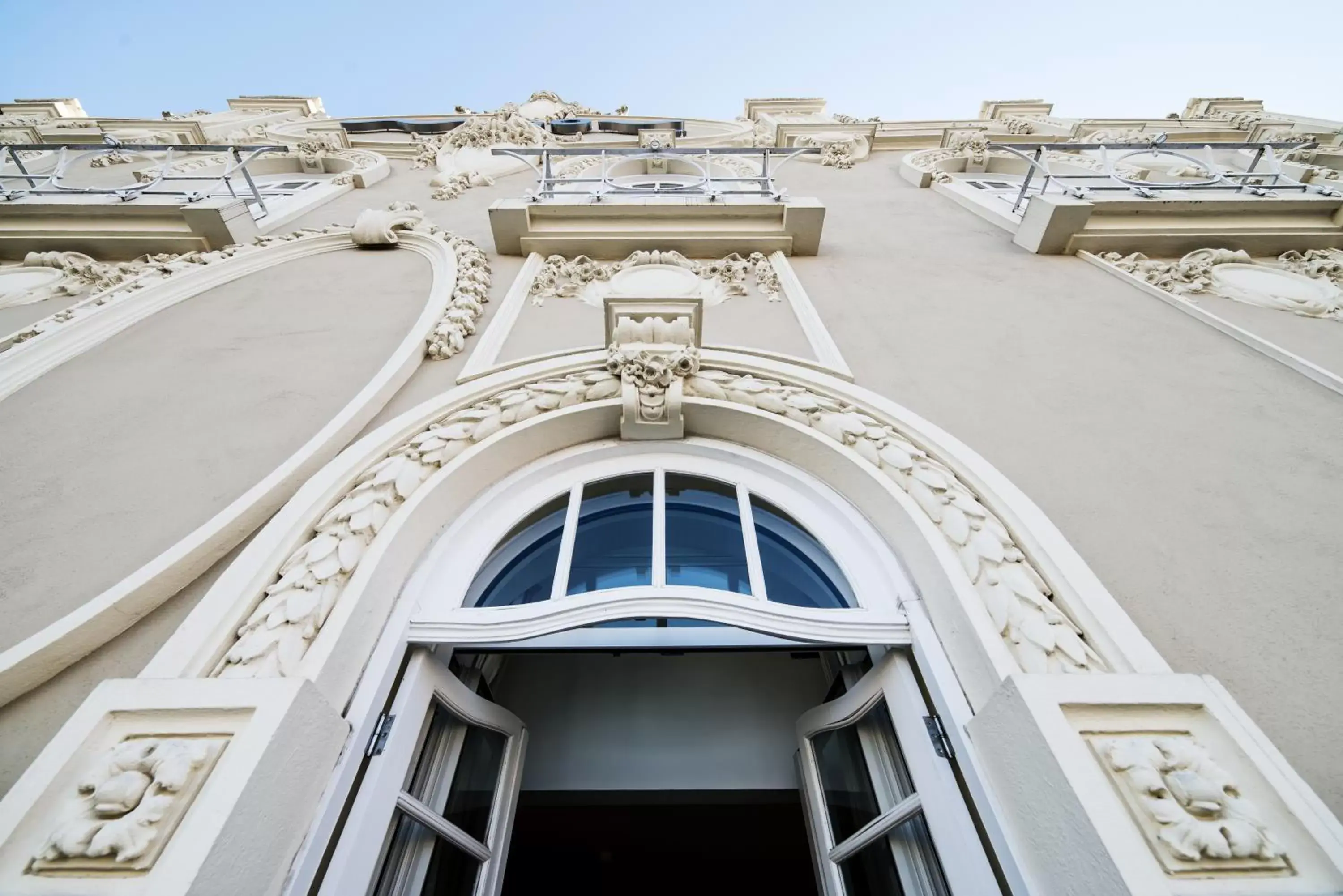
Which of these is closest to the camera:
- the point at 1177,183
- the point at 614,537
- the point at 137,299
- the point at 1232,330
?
the point at 614,537

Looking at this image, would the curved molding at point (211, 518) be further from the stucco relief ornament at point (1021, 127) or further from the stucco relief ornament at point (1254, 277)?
the stucco relief ornament at point (1021, 127)

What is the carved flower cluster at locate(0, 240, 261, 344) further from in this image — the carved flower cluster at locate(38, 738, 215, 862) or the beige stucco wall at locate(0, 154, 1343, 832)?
the carved flower cluster at locate(38, 738, 215, 862)

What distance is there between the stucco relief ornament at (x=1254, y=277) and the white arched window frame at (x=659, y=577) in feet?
11.3

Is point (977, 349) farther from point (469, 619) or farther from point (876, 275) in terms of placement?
point (469, 619)

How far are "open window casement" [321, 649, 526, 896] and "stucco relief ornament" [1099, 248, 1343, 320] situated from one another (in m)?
5.14

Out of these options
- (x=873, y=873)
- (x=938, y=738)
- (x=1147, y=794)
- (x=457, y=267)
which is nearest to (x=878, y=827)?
(x=873, y=873)

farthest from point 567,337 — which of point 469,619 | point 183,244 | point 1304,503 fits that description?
point 183,244

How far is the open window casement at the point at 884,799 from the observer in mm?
1593

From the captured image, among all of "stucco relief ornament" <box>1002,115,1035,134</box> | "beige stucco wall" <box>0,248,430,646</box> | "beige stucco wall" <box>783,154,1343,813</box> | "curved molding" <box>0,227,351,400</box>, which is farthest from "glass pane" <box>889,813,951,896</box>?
"stucco relief ornament" <box>1002,115,1035,134</box>

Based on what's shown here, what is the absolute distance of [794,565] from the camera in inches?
96.3

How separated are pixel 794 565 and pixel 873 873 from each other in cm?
113

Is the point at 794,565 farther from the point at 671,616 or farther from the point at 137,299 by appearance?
the point at 137,299

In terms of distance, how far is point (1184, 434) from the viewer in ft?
8.48

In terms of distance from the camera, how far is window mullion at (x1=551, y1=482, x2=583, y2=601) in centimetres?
216
